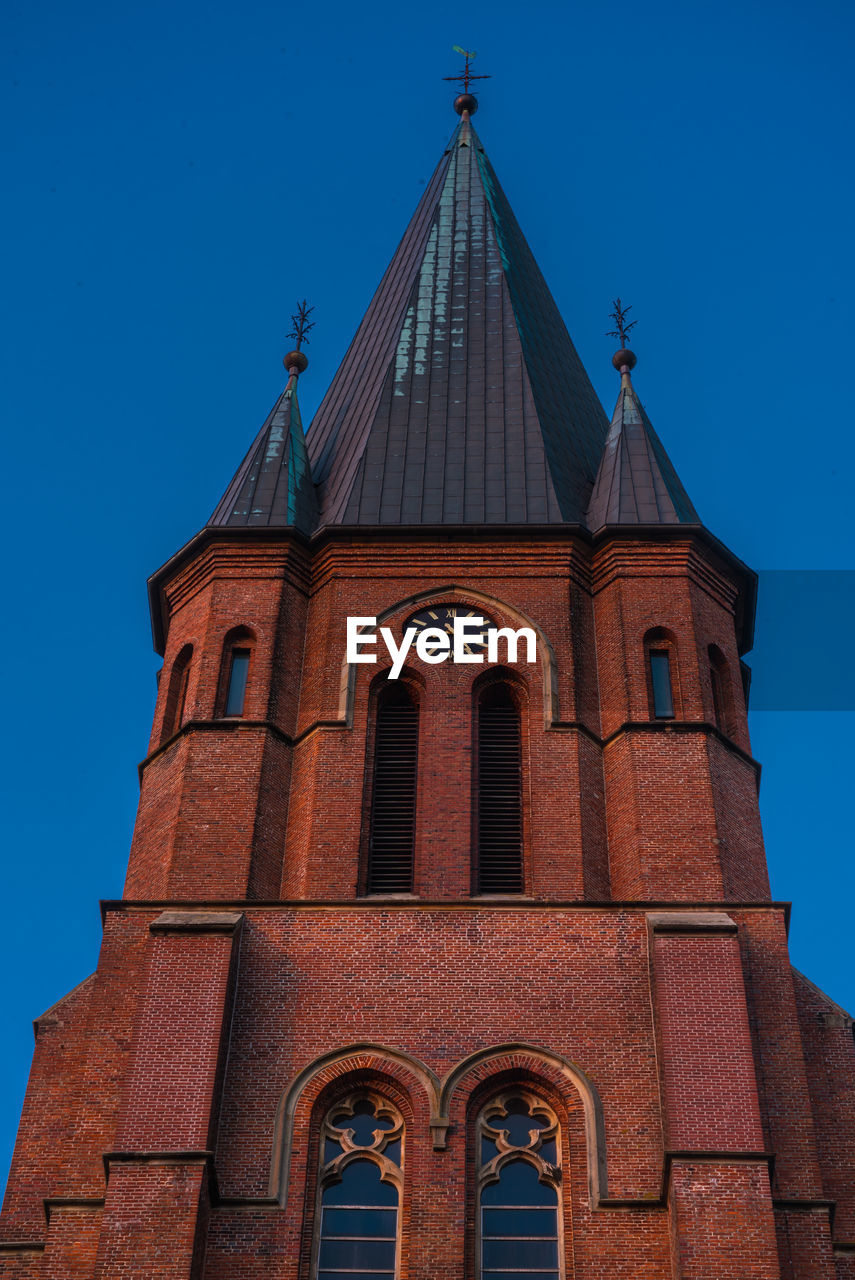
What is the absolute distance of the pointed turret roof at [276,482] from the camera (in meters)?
38.4

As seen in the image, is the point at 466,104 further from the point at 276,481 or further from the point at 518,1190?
the point at 518,1190

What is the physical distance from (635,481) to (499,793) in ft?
24.1

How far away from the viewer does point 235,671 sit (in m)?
35.9

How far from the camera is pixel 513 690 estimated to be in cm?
3541

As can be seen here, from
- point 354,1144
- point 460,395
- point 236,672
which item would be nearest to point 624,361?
point 460,395

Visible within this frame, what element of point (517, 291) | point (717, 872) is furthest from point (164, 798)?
point (517, 291)

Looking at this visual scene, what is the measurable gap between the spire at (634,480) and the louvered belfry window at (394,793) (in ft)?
16.1

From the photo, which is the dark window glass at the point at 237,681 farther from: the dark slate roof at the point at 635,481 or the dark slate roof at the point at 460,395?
the dark slate roof at the point at 635,481

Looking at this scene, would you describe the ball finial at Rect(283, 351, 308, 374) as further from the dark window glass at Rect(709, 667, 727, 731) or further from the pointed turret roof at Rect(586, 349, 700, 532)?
the dark window glass at Rect(709, 667, 727, 731)

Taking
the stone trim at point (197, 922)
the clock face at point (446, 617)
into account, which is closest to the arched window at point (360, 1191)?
the stone trim at point (197, 922)

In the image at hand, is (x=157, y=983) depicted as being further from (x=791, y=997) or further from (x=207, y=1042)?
(x=791, y=997)

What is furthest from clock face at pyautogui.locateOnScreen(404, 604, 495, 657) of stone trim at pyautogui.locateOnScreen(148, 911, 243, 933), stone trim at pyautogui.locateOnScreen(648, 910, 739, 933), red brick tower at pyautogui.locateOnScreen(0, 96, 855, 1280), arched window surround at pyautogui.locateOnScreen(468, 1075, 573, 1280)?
arched window surround at pyautogui.locateOnScreen(468, 1075, 573, 1280)

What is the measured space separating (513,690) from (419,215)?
1668 centimetres

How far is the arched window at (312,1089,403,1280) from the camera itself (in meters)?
27.7
